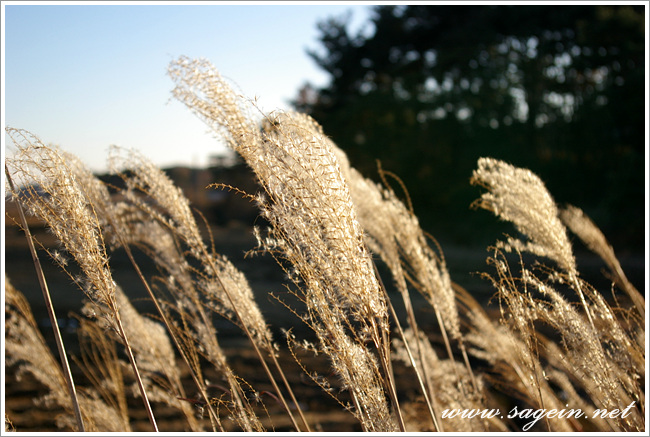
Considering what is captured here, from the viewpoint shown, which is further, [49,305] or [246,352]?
[246,352]

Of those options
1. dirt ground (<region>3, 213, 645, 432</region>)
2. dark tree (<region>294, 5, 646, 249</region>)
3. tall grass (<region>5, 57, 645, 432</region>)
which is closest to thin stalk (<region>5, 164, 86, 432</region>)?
tall grass (<region>5, 57, 645, 432</region>)

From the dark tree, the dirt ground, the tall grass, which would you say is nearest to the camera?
the tall grass

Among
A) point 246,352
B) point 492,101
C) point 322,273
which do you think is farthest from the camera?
point 492,101

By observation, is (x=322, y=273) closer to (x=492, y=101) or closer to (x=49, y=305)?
(x=49, y=305)

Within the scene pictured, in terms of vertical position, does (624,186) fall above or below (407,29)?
below

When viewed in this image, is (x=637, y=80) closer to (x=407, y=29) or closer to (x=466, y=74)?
(x=466, y=74)

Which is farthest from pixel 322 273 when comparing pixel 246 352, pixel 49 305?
pixel 246 352

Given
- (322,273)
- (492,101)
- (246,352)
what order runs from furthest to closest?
(492,101) < (246,352) < (322,273)

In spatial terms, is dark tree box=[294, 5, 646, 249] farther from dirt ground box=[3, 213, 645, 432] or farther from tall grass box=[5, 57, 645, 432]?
tall grass box=[5, 57, 645, 432]

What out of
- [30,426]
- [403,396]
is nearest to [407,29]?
[403,396]

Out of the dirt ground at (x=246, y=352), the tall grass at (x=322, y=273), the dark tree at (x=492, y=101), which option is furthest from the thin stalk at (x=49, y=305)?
the dark tree at (x=492, y=101)

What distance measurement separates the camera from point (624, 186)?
28.3ft

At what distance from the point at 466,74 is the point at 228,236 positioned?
7.59 m

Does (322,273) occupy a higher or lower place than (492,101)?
lower
